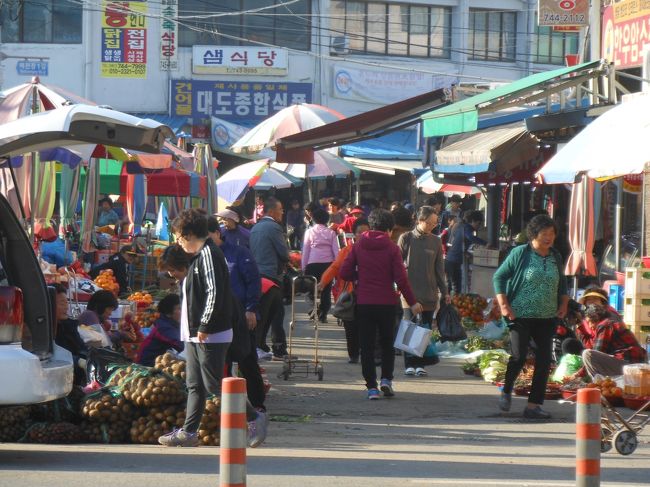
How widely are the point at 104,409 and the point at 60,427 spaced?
35cm

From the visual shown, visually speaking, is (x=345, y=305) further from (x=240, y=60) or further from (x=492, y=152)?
(x=240, y=60)

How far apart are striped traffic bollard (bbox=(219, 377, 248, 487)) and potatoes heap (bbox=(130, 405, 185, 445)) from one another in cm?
298

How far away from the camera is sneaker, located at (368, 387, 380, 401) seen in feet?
38.4

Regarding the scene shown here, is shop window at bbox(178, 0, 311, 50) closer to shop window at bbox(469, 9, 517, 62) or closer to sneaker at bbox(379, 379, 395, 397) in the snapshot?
shop window at bbox(469, 9, 517, 62)

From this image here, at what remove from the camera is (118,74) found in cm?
3694

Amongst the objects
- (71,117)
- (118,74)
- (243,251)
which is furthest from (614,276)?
(118,74)

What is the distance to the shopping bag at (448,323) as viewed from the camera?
1364cm

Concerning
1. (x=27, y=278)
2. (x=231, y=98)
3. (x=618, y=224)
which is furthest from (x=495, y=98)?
(x=231, y=98)

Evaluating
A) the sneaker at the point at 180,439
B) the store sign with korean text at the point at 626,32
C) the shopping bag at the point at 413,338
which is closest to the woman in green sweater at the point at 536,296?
the shopping bag at the point at 413,338

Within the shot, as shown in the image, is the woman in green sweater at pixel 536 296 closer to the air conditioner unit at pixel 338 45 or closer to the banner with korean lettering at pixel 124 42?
the banner with korean lettering at pixel 124 42

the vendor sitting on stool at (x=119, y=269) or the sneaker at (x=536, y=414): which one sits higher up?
the vendor sitting on stool at (x=119, y=269)

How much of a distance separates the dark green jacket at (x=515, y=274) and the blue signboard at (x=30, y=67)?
27.8 metres

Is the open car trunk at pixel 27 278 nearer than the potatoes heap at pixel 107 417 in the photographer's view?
Yes

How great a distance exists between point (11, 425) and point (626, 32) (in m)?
10.6
